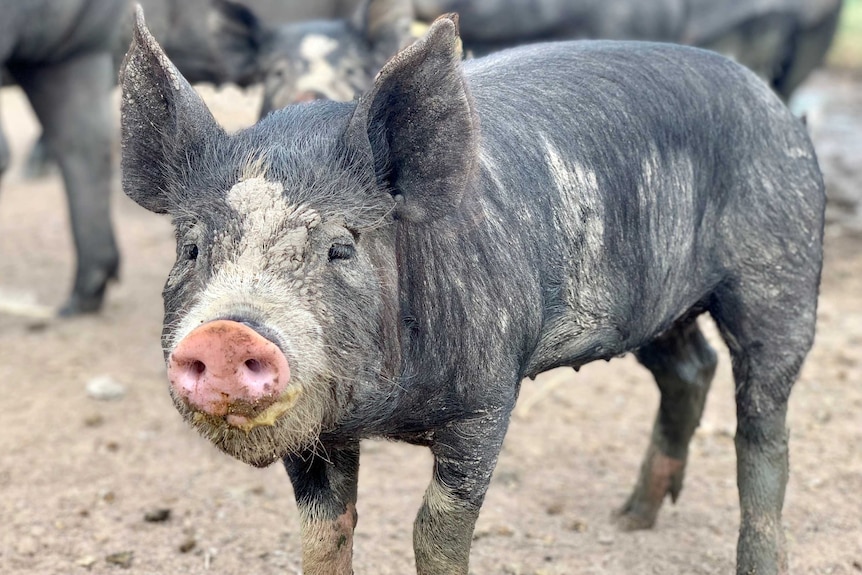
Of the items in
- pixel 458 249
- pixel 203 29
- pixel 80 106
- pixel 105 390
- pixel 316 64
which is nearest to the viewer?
pixel 458 249

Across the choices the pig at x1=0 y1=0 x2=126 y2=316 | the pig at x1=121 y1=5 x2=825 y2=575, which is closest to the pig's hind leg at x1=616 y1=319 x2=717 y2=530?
the pig at x1=121 y1=5 x2=825 y2=575

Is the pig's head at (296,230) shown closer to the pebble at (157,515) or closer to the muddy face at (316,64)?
the pebble at (157,515)

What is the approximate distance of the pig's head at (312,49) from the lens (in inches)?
219

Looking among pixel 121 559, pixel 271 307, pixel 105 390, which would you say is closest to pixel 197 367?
pixel 271 307

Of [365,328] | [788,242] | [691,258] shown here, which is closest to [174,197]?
[365,328]

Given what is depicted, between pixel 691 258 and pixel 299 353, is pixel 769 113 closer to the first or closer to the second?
pixel 691 258

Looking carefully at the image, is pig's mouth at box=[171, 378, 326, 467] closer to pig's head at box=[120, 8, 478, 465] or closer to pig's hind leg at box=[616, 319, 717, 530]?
pig's head at box=[120, 8, 478, 465]

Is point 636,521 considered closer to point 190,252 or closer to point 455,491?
point 455,491

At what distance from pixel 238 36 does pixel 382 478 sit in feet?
8.41

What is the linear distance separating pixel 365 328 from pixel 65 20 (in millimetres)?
4041

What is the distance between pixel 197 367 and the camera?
2205 millimetres

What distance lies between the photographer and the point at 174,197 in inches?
102

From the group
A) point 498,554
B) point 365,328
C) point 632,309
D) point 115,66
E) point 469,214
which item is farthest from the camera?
point 115,66

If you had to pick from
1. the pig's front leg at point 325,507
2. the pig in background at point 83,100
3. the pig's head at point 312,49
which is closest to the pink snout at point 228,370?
the pig's front leg at point 325,507
